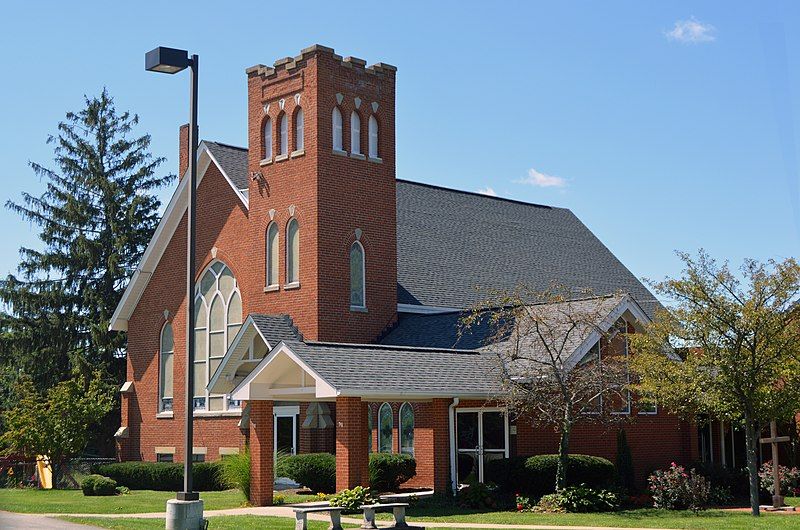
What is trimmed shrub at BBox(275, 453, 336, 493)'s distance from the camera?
30.0 metres

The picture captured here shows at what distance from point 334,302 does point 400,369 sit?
261 inches

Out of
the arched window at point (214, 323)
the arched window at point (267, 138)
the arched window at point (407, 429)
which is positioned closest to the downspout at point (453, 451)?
the arched window at point (407, 429)

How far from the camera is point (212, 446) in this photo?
36656 mm

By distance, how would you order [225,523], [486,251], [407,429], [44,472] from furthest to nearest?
[486,251], [44,472], [407,429], [225,523]

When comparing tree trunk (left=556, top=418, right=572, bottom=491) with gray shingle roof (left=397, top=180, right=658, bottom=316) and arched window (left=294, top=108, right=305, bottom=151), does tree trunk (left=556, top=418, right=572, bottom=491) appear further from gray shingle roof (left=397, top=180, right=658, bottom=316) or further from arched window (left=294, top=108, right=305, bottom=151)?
arched window (left=294, top=108, right=305, bottom=151)

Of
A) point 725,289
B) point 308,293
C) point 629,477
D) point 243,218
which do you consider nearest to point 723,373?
point 725,289

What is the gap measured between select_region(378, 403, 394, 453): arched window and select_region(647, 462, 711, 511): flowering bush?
8932 millimetres

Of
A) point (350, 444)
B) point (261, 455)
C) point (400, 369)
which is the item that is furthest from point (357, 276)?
point (350, 444)

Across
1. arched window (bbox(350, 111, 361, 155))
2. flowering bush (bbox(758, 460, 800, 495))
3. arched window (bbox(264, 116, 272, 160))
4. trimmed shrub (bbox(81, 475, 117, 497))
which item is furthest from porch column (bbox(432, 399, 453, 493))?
arched window (bbox(264, 116, 272, 160))

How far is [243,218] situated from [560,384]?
578 inches

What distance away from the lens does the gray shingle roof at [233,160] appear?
122ft

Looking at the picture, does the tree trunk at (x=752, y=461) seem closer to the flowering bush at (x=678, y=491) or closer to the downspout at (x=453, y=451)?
the flowering bush at (x=678, y=491)

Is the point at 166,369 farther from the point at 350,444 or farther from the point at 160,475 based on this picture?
the point at 350,444

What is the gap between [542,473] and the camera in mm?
25812
